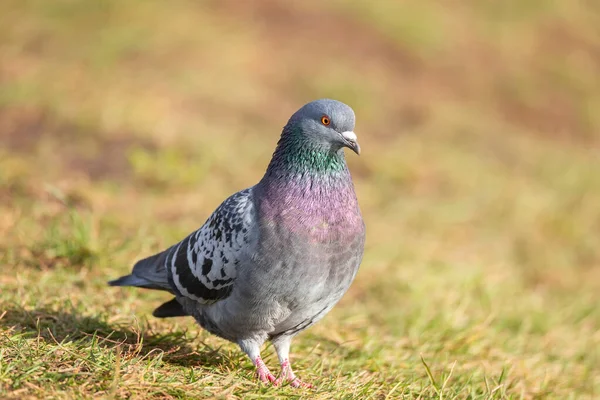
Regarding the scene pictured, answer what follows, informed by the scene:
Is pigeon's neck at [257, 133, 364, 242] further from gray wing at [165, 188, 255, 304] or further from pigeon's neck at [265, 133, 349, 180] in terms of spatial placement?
gray wing at [165, 188, 255, 304]

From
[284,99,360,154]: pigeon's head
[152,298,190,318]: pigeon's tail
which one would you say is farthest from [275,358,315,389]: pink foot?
[284,99,360,154]: pigeon's head

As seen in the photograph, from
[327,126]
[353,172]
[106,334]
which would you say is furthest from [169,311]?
[353,172]

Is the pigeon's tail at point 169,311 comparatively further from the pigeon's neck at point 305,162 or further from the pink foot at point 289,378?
the pigeon's neck at point 305,162

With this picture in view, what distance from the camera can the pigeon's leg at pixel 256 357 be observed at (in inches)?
142

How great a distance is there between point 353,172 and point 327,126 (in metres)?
4.98

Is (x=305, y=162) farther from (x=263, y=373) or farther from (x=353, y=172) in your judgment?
(x=353, y=172)

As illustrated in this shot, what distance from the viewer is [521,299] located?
21.0 feet

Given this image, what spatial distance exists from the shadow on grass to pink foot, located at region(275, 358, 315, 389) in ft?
0.99

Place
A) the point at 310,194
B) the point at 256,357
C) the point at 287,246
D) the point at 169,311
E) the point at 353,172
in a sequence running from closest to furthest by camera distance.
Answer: the point at 287,246 < the point at 310,194 < the point at 256,357 < the point at 169,311 < the point at 353,172

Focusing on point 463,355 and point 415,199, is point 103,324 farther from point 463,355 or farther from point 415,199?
point 415,199

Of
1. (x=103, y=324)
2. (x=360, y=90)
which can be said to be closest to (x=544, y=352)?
(x=103, y=324)

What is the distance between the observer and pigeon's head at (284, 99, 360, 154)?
3.61m

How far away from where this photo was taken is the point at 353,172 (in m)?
8.59

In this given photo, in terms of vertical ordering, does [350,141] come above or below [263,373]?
above
